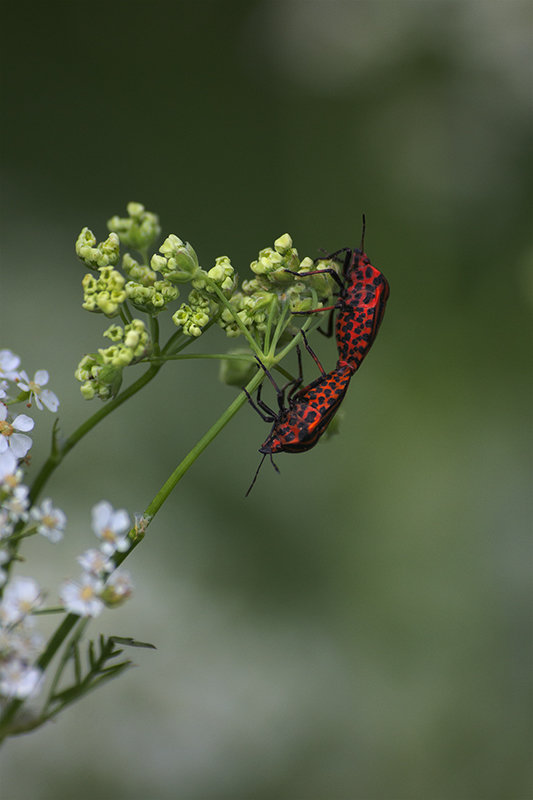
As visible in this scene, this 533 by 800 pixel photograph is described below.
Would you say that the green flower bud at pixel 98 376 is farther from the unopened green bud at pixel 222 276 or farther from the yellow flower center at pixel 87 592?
the yellow flower center at pixel 87 592

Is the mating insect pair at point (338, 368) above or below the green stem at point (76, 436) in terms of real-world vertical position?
Answer: above

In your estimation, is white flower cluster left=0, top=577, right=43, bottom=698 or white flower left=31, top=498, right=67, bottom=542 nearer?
white flower cluster left=0, top=577, right=43, bottom=698

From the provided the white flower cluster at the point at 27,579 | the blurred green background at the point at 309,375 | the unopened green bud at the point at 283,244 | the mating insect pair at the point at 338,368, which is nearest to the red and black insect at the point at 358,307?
the mating insect pair at the point at 338,368

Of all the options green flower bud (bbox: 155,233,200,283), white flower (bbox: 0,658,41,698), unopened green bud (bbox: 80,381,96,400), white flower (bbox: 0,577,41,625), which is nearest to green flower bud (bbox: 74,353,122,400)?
unopened green bud (bbox: 80,381,96,400)

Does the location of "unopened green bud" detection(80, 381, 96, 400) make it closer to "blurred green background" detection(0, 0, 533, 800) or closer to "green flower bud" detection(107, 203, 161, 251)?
"green flower bud" detection(107, 203, 161, 251)

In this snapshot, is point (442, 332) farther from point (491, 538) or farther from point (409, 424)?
point (491, 538)

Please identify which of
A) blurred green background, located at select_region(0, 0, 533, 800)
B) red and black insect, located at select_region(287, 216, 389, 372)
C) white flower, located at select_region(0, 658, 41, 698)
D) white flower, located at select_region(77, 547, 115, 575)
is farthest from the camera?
blurred green background, located at select_region(0, 0, 533, 800)

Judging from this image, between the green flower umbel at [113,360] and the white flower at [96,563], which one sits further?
the green flower umbel at [113,360]

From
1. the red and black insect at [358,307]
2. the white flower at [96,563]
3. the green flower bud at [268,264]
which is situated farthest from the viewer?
the red and black insect at [358,307]
